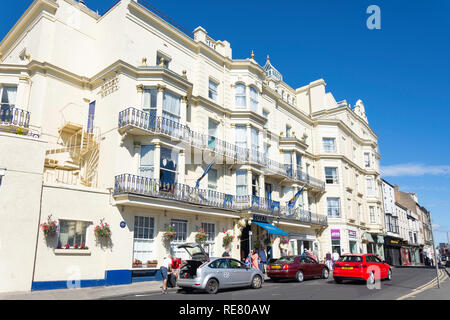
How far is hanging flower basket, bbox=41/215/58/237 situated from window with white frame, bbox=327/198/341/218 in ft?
90.7

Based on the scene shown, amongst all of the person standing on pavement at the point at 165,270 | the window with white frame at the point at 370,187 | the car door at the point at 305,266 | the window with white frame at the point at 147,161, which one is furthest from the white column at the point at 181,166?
the window with white frame at the point at 370,187

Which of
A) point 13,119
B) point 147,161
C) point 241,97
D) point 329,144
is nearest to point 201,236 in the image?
point 147,161

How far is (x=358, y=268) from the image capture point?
16.9 m

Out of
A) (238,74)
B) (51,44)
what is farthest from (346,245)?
(51,44)

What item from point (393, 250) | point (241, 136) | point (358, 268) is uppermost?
point (241, 136)

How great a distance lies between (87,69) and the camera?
2170 centimetres

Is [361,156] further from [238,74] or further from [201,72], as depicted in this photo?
[201,72]

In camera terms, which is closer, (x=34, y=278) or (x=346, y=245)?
(x=34, y=278)

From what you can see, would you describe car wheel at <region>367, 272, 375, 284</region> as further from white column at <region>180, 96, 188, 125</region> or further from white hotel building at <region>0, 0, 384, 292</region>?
white column at <region>180, 96, 188, 125</region>

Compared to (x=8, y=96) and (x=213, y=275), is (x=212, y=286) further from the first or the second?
(x=8, y=96)

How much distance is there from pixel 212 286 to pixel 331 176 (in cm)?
2613

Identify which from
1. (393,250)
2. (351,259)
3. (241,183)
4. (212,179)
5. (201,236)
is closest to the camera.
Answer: (351,259)

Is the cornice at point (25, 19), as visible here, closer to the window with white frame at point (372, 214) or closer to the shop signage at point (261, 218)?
the shop signage at point (261, 218)
